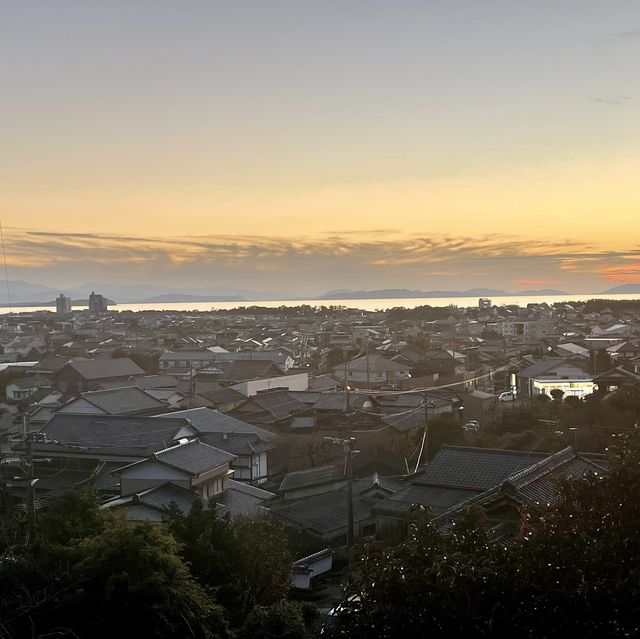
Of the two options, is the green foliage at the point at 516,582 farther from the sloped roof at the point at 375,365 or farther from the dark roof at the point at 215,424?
the sloped roof at the point at 375,365

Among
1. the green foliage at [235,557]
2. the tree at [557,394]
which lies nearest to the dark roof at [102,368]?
the tree at [557,394]

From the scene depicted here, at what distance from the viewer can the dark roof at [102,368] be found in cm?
3875

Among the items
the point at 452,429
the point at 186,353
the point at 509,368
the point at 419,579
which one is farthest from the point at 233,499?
the point at 186,353

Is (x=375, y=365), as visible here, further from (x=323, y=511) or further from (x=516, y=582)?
(x=516, y=582)

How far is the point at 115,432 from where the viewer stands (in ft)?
71.1

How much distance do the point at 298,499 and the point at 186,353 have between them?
3667cm

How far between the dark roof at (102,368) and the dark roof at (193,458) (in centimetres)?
2215

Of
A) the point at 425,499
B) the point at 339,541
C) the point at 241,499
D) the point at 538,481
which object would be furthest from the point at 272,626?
the point at 241,499

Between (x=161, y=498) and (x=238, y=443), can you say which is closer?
(x=161, y=498)

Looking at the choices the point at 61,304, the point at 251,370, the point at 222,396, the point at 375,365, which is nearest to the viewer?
the point at 222,396

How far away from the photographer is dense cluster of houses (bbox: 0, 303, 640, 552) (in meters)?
15.0

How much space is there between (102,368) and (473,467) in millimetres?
29212

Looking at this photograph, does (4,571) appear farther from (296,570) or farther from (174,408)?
(174,408)

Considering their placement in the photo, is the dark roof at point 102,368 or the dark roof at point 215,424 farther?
the dark roof at point 102,368
